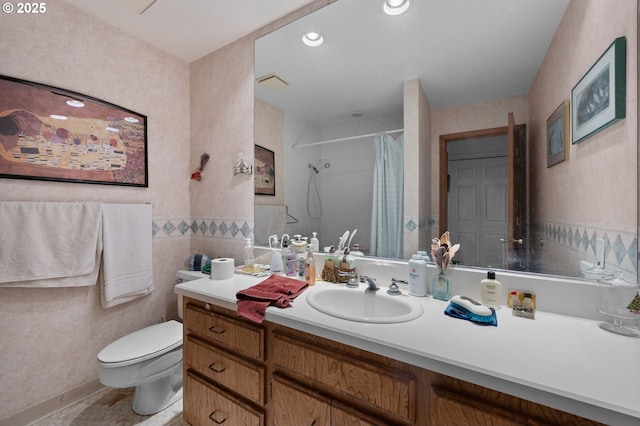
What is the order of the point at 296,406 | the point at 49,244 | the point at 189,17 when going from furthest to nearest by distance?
the point at 189,17 < the point at 49,244 < the point at 296,406

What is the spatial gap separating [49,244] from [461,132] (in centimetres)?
225

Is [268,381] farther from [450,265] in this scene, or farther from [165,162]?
[165,162]

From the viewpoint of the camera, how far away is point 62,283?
1469mm

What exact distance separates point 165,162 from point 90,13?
98 centimetres

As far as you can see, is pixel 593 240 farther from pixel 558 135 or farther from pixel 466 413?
pixel 466 413

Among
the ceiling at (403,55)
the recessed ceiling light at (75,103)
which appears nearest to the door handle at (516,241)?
the ceiling at (403,55)

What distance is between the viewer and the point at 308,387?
3.09ft

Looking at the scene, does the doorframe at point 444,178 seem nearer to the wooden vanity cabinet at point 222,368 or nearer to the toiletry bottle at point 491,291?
the toiletry bottle at point 491,291

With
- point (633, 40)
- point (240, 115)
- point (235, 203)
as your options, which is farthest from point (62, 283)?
point (633, 40)

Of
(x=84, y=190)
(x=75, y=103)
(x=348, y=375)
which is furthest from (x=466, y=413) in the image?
(x=75, y=103)

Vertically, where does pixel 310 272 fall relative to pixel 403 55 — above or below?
below

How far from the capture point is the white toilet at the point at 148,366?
132cm

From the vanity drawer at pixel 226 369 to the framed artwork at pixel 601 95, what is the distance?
1566mm

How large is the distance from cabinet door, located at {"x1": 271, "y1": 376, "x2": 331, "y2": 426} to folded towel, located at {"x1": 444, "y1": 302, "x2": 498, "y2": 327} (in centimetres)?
54
